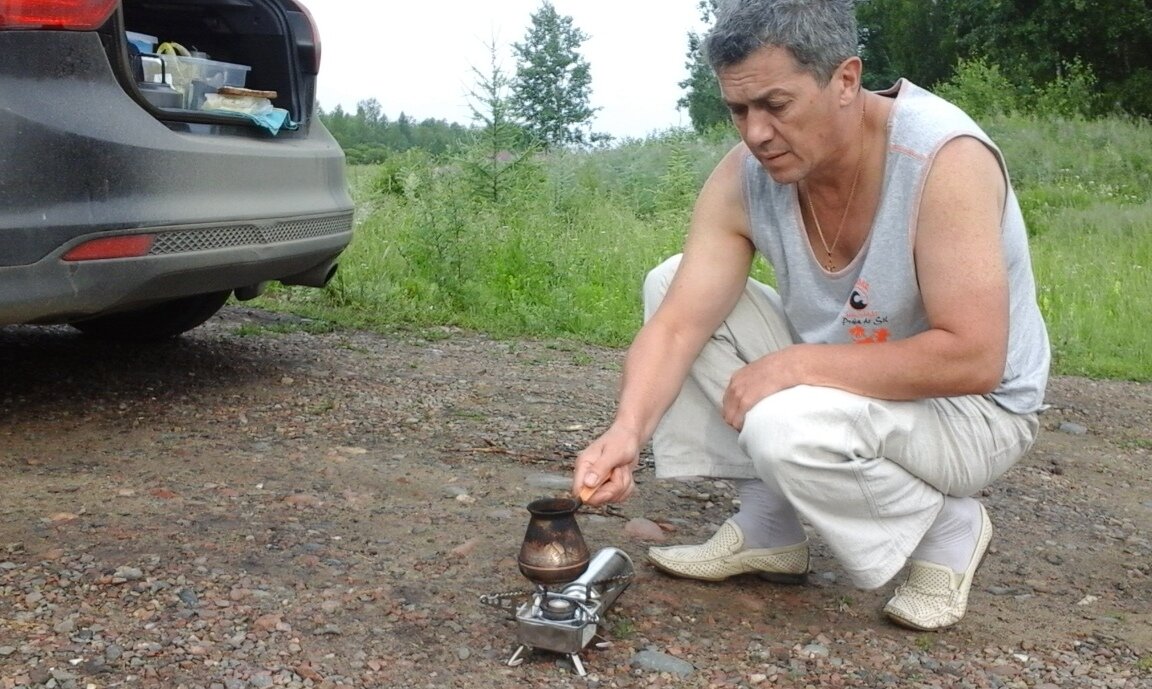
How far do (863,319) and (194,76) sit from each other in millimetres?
2735

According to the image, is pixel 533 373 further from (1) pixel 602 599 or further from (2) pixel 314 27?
(1) pixel 602 599

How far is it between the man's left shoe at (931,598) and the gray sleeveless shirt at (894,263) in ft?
1.38

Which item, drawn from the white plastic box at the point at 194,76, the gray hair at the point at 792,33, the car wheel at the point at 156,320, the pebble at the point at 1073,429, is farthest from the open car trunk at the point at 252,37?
the pebble at the point at 1073,429

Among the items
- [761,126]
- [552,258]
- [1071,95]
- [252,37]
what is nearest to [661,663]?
[761,126]

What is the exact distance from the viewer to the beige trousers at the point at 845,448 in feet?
8.55

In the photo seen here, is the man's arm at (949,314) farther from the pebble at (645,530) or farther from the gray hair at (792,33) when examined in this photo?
the pebble at (645,530)

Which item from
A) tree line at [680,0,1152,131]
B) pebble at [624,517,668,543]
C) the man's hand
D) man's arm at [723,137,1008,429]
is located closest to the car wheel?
pebble at [624,517,668,543]

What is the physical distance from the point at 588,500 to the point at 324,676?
65 centimetres

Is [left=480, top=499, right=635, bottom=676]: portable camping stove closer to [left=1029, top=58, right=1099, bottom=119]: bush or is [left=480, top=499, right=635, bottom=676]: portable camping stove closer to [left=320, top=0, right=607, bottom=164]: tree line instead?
[left=320, top=0, right=607, bottom=164]: tree line

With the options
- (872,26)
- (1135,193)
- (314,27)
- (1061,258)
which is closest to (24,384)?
(314,27)

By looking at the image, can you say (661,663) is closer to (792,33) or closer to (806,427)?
(806,427)

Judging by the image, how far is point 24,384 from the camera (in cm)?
464

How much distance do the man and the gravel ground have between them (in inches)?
9.3

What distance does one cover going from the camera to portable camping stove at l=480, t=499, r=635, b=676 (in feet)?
8.18
